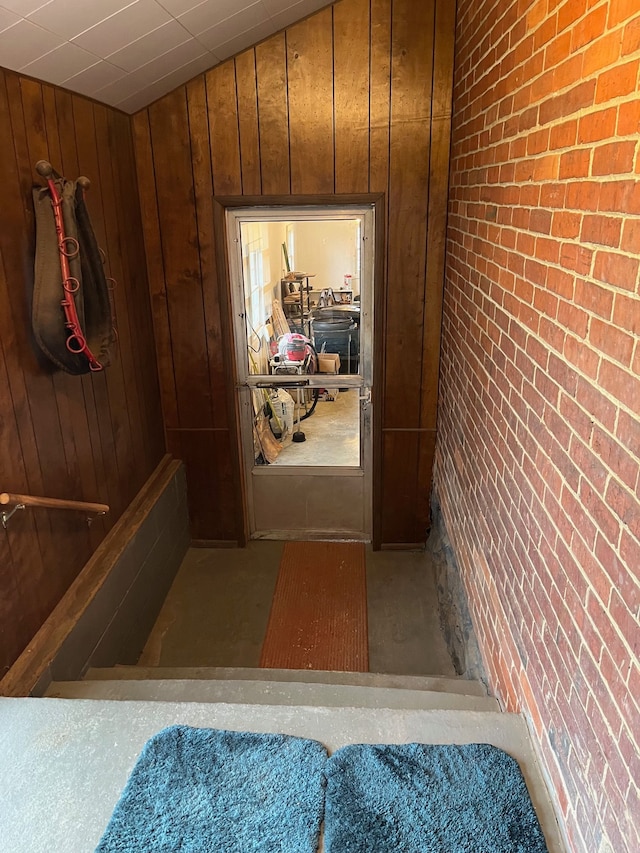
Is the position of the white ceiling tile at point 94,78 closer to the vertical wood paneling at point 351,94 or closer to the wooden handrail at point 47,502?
the vertical wood paneling at point 351,94

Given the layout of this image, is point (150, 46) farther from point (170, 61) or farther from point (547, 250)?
point (547, 250)

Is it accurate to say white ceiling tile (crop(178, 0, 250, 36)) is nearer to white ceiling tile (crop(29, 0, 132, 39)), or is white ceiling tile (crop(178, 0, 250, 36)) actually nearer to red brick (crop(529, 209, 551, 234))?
white ceiling tile (crop(29, 0, 132, 39))

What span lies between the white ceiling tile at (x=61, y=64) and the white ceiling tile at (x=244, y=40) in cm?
80

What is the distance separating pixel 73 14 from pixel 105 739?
223cm

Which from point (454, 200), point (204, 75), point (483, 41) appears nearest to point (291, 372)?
point (454, 200)

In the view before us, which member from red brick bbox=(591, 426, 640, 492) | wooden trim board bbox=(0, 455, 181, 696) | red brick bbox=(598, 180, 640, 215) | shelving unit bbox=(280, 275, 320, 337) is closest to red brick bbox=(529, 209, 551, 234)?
red brick bbox=(598, 180, 640, 215)

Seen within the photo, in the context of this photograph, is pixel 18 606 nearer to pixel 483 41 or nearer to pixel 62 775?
pixel 62 775

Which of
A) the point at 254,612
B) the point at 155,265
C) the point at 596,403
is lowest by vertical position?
the point at 254,612

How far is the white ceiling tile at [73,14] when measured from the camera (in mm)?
1806

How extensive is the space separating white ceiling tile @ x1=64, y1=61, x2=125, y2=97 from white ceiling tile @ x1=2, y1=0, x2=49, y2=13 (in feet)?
2.15

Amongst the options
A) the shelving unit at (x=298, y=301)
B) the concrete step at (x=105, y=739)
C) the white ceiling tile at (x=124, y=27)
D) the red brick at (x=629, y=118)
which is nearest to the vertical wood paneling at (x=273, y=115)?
the shelving unit at (x=298, y=301)

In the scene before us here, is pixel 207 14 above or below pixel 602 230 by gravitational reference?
above

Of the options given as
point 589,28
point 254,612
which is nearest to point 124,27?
point 589,28

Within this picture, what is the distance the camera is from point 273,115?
3248 millimetres
